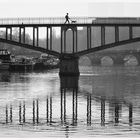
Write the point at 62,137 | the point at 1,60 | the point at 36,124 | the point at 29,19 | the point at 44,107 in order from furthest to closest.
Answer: the point at 1,60 < the point at 29,19 < the point at 44,107 < the point at 36,124 < the point at 62,137

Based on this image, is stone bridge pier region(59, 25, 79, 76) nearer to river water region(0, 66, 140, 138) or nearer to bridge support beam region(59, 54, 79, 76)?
bridge support beam region(59, 54, 79, 76)

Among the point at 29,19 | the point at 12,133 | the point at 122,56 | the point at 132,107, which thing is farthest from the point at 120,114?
the point at 122,56

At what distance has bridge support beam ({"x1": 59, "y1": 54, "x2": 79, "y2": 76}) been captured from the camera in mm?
94062

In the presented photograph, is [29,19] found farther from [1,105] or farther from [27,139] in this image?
[27,139]

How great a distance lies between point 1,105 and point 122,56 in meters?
156

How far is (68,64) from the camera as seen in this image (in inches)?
3723

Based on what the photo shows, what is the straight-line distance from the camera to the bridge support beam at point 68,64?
309 ft

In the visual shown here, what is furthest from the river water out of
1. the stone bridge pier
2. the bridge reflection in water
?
the stone bridge pier

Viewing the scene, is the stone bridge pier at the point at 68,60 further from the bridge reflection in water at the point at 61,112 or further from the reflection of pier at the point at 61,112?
the reflection of pier at the point at 61,112

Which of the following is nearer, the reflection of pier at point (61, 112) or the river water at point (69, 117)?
the river water at point (69, 117)

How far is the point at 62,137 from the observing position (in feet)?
75.7

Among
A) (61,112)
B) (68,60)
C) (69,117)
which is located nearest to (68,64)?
(68,60)

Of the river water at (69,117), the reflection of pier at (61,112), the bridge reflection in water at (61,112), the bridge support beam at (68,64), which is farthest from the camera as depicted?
the bridge support beam at (68,64)

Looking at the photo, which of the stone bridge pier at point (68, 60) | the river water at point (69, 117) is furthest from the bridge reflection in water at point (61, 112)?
the stone bridge pier at point (68, 60)
